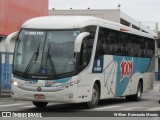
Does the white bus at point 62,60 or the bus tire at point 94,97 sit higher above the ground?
the white bus at point 62,60

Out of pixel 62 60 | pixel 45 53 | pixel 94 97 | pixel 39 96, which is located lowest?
pixel 94 97

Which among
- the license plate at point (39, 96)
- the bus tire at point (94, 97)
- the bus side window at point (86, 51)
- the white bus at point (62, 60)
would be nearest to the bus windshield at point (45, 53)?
the white bus at point (62, 60)

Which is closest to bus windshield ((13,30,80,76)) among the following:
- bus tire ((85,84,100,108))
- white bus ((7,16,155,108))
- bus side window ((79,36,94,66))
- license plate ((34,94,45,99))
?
white bus ((7,16,155,108))

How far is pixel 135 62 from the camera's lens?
73.6ft

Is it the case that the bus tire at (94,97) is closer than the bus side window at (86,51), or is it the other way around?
the bus side window at (86,51)

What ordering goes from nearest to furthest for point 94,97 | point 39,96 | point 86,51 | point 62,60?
1. point 39,96
2. point 62,60
3. point 86,51
4. point 94,97

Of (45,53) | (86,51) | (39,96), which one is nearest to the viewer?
(39,96)

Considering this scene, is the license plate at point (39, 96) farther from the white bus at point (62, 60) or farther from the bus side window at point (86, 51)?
the bus side window at point (86, 51)

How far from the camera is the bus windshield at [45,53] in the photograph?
1562cm

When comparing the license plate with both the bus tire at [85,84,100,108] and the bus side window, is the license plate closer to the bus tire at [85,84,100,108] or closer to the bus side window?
the bus side window

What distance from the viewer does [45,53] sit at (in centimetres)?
1583

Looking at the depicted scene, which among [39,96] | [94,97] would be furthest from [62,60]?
[94,97]

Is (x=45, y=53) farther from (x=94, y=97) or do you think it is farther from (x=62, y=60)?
(x=94, y=97)

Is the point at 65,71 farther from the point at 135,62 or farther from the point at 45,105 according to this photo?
the point at 135,62
